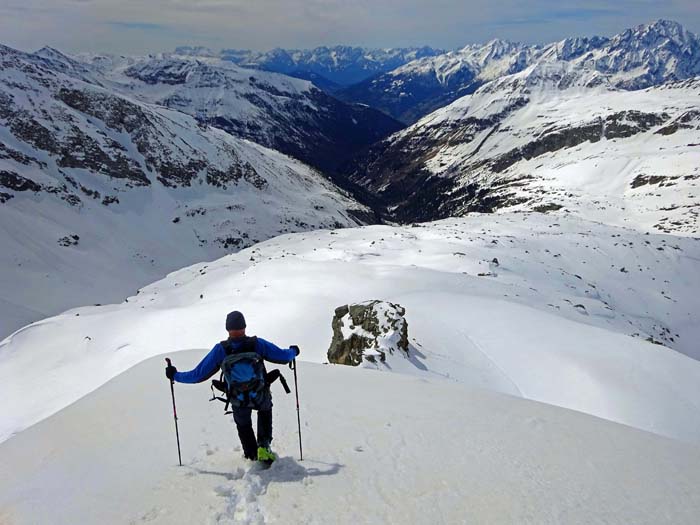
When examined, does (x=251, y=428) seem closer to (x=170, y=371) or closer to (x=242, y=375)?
(x=242, y=375)

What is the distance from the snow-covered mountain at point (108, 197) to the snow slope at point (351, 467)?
60.9 metres

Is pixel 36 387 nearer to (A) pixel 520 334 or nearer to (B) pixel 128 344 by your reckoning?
(B) pixel 128 344

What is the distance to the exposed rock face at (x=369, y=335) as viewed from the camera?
59.5 ft

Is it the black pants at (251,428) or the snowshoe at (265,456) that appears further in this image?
the black pants at (251,428)

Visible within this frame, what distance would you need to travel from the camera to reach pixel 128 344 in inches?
A: 1084

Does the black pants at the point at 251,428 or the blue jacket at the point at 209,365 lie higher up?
the blue jacket at the point at 209,365

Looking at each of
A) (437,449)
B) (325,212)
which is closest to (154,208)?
(325,212)

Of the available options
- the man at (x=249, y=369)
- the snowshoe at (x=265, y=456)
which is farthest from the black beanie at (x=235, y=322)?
the snowshoe at (x=265, y=456)

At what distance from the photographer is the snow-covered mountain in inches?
2790

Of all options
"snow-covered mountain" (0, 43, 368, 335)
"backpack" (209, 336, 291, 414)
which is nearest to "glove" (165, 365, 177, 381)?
"backpack" (209, 336, 291, 414)

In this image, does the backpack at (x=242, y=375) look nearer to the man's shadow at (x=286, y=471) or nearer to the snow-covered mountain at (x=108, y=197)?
the man's shadow at (x=286, y=471)

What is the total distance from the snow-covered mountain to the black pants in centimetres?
6302

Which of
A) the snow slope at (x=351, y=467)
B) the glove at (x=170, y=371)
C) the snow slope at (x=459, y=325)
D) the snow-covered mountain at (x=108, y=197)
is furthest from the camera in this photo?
the snow-covered mountain at (x=108, y=197)

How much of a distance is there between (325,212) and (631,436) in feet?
397
